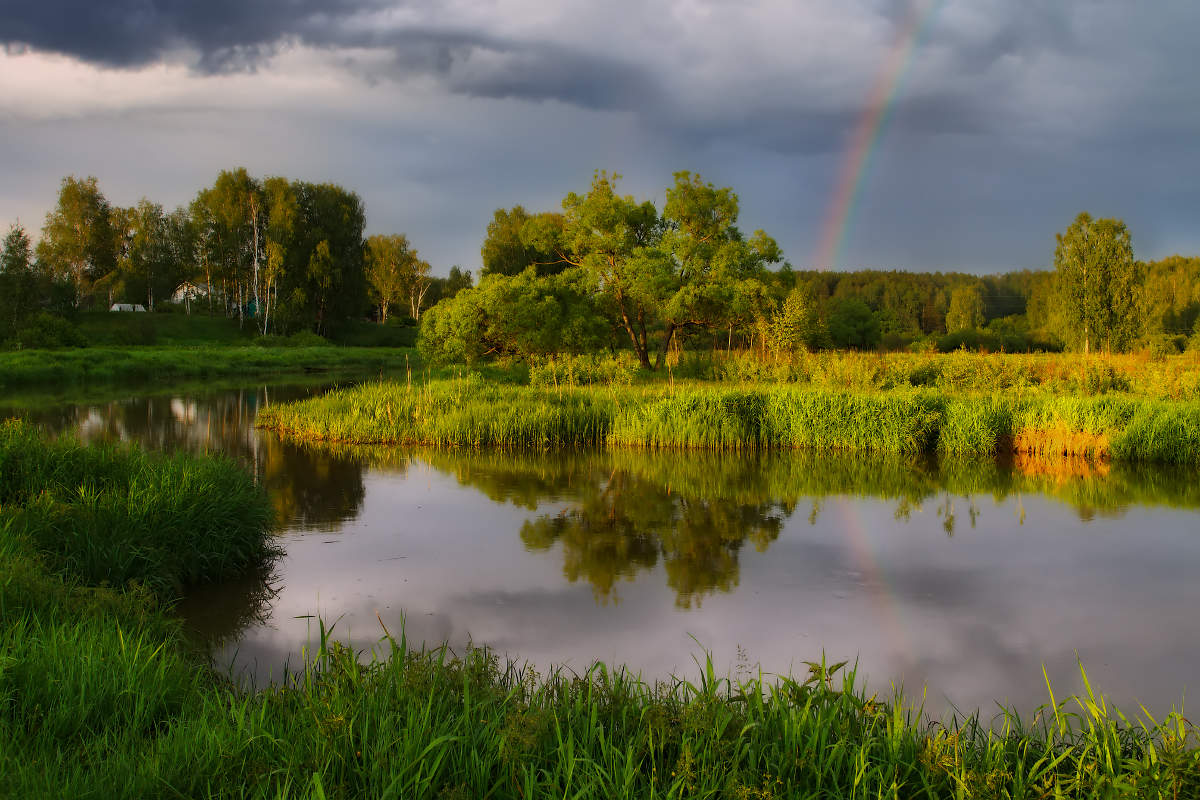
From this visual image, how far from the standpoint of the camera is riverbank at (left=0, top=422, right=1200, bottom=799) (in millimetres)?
2910

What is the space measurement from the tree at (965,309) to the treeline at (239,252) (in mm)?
49431

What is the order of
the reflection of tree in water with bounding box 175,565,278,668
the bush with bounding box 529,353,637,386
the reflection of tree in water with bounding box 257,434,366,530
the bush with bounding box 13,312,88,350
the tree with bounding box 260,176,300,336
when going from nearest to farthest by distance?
1. the reflection of tree in water with bounding box 175,565,278,668
2. the reflection of tree in water with bounding box 257,434,366,530
3. the bush with bounding box 529,353,637,386
4. the bush with bounding box 13,312,88,350
5. the tree with bounding box 260,176,300,336

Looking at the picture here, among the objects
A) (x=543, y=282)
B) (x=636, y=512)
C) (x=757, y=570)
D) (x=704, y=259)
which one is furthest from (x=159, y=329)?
(x=757, y=570)

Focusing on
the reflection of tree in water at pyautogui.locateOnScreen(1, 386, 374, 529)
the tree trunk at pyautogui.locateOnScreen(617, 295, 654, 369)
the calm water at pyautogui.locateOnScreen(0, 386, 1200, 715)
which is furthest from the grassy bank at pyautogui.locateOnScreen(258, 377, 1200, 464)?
the tree trunk at pyautogui.locateOnScreen(617, 295, 654, 369)

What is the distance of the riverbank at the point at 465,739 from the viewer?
9.55ft

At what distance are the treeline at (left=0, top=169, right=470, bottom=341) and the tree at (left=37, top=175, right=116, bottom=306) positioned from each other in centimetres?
7

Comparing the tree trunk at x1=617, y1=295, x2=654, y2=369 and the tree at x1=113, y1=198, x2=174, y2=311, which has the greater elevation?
the tree at x1=113, y1=198, x2=174, y2=311

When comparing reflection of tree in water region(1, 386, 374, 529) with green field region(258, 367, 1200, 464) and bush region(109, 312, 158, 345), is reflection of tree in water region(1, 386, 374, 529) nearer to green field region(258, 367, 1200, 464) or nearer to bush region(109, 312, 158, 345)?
green field region(258, 367, 1200, 464)

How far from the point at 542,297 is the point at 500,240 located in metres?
28.2

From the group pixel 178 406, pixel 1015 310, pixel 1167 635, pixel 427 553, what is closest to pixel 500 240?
pixel 178 406

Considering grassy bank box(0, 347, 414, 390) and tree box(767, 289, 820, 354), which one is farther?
grassy bank box(0, 347, 414, 390)

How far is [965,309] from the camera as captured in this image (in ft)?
254

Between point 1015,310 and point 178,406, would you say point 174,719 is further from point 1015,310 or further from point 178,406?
point 1015,310

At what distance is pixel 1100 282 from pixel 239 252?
55.3 m
